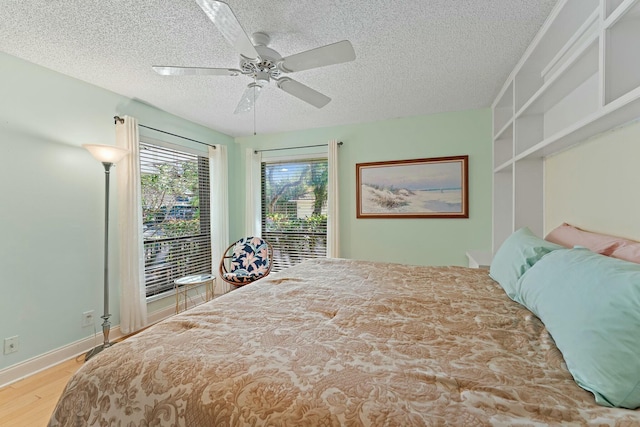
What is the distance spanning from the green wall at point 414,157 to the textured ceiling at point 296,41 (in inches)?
19.9

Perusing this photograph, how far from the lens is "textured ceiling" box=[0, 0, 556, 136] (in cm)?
169

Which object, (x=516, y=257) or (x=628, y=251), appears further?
(x=516, y=257)

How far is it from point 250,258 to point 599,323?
135 inches

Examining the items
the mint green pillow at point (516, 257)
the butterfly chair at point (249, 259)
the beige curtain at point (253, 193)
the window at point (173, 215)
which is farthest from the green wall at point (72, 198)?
the mint green pillow at point (516, 257)

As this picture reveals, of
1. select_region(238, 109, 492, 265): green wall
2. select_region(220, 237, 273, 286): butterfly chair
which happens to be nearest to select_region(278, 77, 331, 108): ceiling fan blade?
select_region(238, 109, 492, 265): green wall

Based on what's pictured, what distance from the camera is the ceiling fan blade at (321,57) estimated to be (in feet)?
5.25

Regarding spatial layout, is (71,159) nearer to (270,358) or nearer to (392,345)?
(270,358)

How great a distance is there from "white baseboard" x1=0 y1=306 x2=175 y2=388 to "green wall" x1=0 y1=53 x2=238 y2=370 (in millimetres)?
36

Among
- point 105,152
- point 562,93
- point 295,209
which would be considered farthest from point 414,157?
point 105,152

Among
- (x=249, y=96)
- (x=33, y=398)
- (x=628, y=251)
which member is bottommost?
(x=33, y=398)

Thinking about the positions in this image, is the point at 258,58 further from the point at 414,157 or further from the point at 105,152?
the point at 414,157

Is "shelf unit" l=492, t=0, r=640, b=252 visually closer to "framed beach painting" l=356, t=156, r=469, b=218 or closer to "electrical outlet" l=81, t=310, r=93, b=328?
"framed beach painting" l=356, t=156, r=469, b=218

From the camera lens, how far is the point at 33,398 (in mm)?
2002

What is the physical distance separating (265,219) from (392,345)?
3617 millimetres
